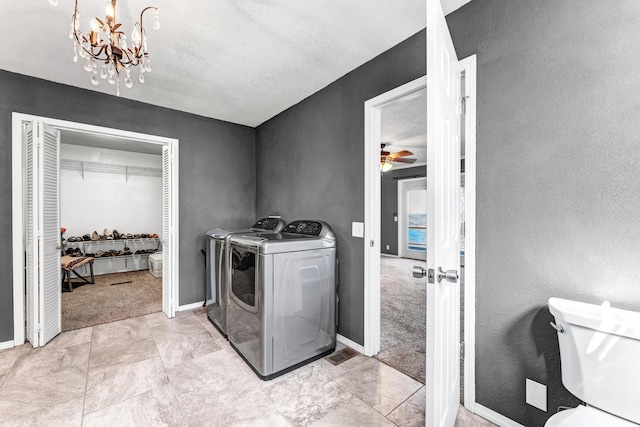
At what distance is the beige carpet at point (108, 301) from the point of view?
3.06 m

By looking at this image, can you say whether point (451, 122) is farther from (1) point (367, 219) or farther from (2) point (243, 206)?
(2) point (243, 206)

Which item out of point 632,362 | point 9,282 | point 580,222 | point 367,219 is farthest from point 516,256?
point 9,282

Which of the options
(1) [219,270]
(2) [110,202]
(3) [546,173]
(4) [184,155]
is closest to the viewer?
(3) [546,173]

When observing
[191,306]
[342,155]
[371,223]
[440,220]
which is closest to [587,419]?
[440,220]

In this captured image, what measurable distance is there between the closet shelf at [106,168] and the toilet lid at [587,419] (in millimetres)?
6749

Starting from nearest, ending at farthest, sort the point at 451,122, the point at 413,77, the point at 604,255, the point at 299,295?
the point at 604,255, the point at 451,122, the point at 413,77, the point at 299,295

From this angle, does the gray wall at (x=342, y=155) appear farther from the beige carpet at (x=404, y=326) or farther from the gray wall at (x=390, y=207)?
the gray wall at (x=390, y=207)

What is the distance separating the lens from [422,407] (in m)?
1.68

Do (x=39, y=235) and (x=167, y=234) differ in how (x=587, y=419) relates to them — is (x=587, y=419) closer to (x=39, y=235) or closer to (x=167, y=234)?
(x=167, y=234)

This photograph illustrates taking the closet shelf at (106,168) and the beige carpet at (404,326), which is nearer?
the beige carpet at (404,326)

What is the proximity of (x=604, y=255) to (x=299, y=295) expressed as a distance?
1.79 meters

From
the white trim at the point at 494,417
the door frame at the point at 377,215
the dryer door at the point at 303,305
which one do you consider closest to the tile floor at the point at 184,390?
the white trim at the point at 494,417

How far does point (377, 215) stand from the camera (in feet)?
7.55

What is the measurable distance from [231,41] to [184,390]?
2564 millimetres
